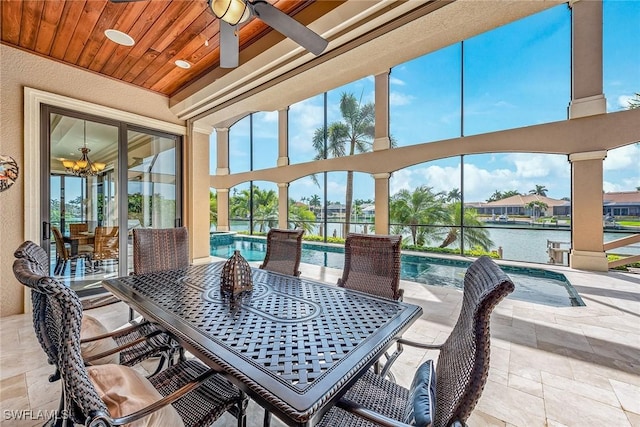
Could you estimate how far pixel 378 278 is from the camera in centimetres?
224

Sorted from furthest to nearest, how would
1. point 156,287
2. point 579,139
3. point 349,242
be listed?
point 579,139 → point 349,242 → point 156,287

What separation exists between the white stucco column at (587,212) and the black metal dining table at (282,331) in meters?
6.38

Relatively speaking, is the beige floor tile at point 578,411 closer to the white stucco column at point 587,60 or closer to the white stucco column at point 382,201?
the white stucco column at point 587,60

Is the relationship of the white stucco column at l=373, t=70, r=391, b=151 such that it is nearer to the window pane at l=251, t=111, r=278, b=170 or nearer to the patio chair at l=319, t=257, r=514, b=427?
the window pane at l=251, t=111, r=278, b=170

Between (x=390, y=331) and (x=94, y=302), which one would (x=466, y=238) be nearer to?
(x=390, y=331)

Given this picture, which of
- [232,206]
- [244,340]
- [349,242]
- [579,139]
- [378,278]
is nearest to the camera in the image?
[244,340]

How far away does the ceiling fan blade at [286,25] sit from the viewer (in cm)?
200

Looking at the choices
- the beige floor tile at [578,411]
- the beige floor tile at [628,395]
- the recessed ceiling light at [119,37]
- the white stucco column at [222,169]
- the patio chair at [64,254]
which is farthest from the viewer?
the white stucco column at [222,169]

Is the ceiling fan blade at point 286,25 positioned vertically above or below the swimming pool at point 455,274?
above

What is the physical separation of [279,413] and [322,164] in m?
9.26

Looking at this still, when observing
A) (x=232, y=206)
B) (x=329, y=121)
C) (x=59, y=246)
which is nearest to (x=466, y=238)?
(x=329, y=121)

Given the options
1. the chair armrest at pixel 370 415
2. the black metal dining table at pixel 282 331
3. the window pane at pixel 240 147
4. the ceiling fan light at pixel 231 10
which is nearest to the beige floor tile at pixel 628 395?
the black metal dining table at pixel 282 331

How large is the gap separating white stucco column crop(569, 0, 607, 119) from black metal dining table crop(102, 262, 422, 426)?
6.88 m

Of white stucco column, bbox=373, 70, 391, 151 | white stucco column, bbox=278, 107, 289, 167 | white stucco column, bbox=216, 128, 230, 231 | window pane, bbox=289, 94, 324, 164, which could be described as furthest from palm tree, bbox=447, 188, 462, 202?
white stucco column, bbox=216, 128, 230, 231
